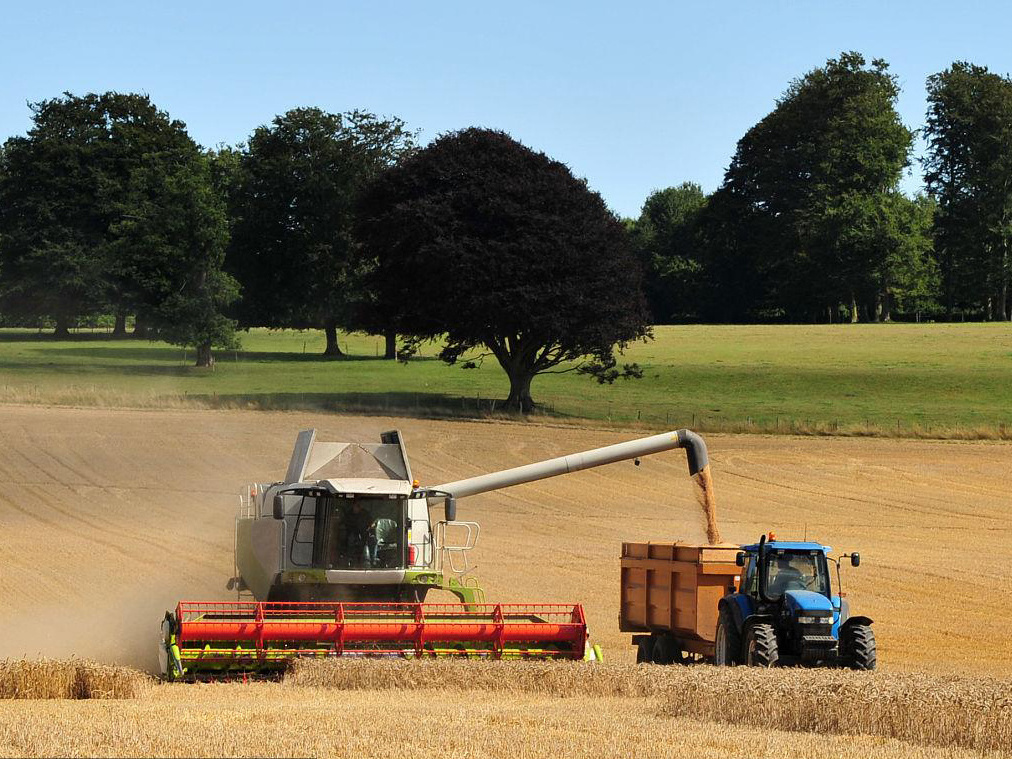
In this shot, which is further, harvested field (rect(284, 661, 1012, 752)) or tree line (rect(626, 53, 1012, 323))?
tree line (rect(626, 53, 1012, 323))

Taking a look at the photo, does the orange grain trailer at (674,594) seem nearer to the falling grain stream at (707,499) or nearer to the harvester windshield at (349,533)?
the falling grain stream at (707,499)

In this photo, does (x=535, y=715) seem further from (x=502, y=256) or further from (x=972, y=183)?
(x=972, y=183)

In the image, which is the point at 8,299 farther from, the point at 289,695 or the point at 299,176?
the point at 289,695

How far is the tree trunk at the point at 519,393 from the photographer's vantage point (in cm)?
5666

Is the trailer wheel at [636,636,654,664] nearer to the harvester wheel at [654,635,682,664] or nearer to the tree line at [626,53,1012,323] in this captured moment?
the harvester wheel at [654,635,682,664]

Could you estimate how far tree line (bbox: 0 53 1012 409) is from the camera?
181 ft

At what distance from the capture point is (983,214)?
98875mm

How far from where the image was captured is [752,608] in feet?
57.3

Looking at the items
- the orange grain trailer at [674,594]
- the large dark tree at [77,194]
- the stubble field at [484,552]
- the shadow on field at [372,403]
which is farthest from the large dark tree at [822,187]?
the orange grain trailer at [674,594]

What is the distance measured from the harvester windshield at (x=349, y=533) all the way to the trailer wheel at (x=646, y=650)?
3.86 m

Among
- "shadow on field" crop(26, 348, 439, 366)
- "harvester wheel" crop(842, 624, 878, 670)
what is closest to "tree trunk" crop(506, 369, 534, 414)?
"shadow on field" crop(26, 348, 439, 366)

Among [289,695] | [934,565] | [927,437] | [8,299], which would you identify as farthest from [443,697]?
[8,299]

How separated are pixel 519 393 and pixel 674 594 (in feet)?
122

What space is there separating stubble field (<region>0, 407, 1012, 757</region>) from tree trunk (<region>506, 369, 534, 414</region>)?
416cm
